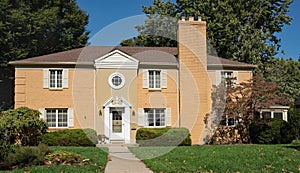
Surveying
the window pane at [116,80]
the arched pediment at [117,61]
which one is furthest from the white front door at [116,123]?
the arched pediment at [117,61]

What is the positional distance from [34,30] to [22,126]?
16.9 m

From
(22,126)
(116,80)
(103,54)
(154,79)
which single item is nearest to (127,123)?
(116,80)

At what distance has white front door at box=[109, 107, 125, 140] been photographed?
2220 centimetres

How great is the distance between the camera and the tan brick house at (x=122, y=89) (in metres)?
21.9

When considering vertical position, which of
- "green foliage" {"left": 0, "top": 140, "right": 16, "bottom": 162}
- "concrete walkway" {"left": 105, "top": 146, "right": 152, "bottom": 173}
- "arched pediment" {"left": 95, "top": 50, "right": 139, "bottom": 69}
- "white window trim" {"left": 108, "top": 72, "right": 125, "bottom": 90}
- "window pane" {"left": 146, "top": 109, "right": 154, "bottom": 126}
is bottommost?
"concrete walkway" {"left": 105, "top": 146, "right": 152, "bottom": 173}

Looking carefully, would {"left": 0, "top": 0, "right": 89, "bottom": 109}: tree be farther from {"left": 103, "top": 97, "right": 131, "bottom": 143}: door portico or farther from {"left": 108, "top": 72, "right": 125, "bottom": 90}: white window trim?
{"left": 103, "top": 97, "right": 131, "bottom": 143}: door portico

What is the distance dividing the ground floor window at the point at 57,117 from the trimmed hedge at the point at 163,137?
177 inches

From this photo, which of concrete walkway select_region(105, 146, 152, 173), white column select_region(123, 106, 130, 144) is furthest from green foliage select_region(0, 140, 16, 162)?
white column select_region(123, 106, 130, 144)

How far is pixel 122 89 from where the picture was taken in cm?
2247

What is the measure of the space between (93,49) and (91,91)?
5.06m

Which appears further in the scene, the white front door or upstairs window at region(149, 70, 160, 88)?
upstairs window at region(149, 70, 160, 88)

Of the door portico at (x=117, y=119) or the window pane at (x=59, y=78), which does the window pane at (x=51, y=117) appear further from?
the door portico at (x=117, y=119)

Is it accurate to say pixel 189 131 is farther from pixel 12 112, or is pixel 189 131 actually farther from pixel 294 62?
pixel 294 62

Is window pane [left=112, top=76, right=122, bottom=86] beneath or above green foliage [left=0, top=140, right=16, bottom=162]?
above
